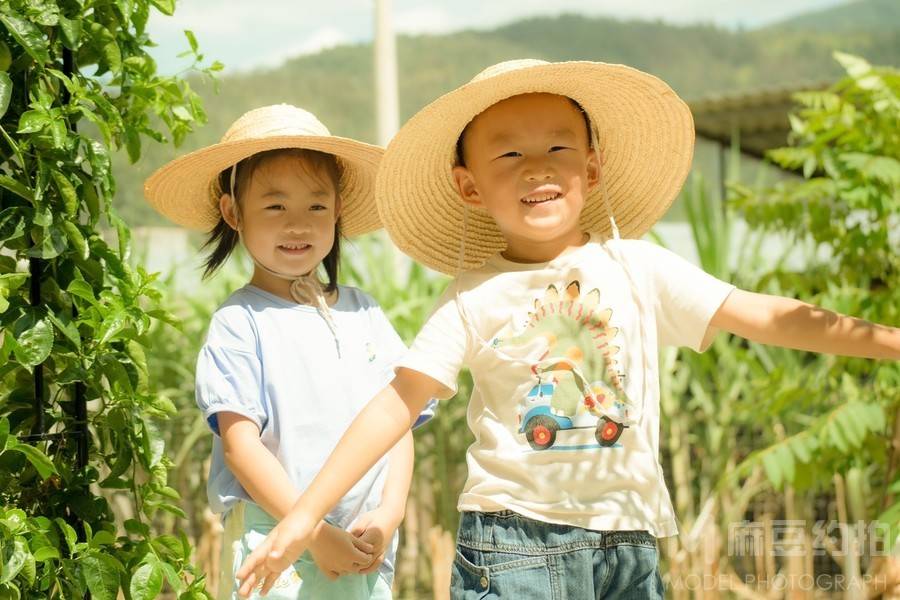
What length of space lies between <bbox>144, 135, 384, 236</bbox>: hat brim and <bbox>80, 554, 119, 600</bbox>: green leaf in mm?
863

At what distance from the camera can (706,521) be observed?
4.15m

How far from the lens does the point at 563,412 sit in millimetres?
1967

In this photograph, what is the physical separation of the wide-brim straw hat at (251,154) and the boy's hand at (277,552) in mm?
838

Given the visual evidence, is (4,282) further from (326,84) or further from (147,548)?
(326,84)

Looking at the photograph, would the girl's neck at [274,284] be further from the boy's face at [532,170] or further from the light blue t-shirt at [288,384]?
the boy's face at [532,170]

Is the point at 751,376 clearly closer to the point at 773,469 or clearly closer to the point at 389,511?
the point at 773,469

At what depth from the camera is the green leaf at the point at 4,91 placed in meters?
1.75

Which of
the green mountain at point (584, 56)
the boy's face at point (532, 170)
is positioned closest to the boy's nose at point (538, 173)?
the boy's face at point (532, 170)

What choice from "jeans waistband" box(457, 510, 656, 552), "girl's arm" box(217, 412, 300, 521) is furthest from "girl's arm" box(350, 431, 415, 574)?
"jeans waistband" box(457, 510, 656, 552)

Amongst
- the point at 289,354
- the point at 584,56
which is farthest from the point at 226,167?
the point at 584,56

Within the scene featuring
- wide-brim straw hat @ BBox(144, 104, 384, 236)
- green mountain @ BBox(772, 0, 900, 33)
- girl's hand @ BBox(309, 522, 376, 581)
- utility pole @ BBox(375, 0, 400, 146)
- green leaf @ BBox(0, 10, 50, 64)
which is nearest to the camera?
green leaf @ BBox(0, 10, 50, 64)

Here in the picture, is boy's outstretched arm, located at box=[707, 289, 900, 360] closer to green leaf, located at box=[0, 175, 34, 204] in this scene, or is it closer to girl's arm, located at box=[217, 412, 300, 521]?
girl's arm, located at box=[217, 412, 300, 521]

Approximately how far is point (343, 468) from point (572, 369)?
45 centimetres

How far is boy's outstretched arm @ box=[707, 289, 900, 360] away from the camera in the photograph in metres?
1.90
